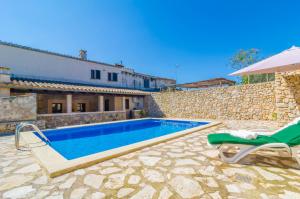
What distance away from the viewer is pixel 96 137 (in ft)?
28.1

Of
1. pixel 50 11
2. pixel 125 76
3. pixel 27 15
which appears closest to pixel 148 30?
pixel 125 76

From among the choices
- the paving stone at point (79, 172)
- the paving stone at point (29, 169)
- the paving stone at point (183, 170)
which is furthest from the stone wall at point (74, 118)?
the paving stone at point (183, 170)

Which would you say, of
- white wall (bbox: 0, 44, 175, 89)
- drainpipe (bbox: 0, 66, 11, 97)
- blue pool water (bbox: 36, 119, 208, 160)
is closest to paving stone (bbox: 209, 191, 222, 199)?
blue pool water (bbox: 36, 119, 208, 160)

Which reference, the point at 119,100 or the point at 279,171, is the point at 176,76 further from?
the point at 279,171

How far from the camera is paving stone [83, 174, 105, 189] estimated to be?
2.66 m

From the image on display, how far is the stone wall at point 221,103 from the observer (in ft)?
37.1

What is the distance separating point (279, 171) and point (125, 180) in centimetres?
325

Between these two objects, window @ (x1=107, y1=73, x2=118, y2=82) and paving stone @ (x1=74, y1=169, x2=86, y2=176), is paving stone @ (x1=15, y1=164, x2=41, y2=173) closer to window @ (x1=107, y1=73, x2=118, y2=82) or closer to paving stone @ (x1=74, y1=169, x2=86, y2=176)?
paving stone @ (x1=74, y1=169, x2=86, y2=176)

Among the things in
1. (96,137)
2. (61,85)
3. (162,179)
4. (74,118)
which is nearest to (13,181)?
(162,179)

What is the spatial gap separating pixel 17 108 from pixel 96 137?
217 inches

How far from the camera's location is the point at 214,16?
16.5 m

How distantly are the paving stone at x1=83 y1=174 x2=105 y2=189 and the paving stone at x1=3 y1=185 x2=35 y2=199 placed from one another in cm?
88

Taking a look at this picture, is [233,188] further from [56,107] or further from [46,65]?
[46,65]

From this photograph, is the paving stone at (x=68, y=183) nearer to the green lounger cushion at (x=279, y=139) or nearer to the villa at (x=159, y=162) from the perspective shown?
the villa at (x=159, y=162)
